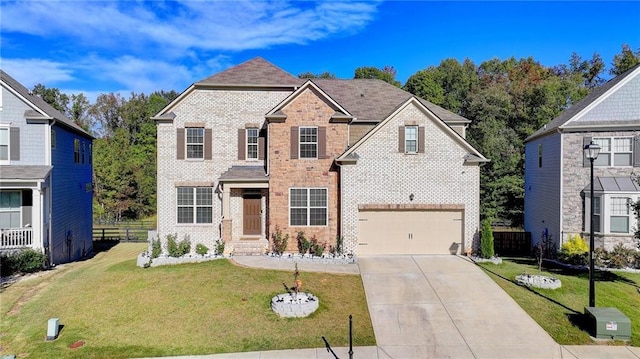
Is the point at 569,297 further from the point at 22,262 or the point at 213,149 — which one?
the point at 22,262

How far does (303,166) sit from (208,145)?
495 centimetres

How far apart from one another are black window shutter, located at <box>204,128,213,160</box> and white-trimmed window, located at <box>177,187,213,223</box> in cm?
172

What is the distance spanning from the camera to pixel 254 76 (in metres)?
19.8

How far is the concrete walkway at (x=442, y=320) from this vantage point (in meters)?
9.66

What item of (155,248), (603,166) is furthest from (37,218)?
(603,166)

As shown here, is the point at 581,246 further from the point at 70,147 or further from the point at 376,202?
the point at 70,147

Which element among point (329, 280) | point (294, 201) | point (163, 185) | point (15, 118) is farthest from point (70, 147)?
point (329, 280)

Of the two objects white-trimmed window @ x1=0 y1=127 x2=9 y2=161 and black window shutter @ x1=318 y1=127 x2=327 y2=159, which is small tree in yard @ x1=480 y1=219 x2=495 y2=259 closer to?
black window shutter @ x1=318 y1=127 x2=327 y2=159

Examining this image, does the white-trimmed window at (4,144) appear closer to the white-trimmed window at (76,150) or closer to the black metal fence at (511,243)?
the white-trimmed window at (76,150)

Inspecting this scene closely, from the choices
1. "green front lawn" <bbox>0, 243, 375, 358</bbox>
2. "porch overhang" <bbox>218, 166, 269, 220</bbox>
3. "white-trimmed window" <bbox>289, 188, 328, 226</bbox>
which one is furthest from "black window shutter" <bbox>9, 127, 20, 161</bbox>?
"white-trimmed window" <bbox>289, 188, 328, 226</bbox>

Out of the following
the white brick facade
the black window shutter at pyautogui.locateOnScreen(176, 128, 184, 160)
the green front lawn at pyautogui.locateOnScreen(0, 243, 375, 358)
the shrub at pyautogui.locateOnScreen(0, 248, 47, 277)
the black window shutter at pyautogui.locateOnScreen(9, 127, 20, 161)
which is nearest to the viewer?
the green front lawn at pyautogui.locateOnScreen(0, 243, 375, 358)

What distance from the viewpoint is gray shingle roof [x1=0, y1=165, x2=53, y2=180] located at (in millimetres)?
16875

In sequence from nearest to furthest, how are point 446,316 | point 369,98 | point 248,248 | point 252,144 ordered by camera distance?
point 446,316, point 248,248, point 252,144, point 369,98

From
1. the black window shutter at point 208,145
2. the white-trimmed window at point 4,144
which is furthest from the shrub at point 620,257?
the white-trimmed window at point 4,144
